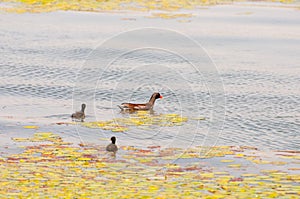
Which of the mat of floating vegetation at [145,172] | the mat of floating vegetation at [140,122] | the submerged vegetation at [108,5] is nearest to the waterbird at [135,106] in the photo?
the mat of floating vegetation at [140,122]

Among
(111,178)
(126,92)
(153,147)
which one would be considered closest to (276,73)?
(126,92)

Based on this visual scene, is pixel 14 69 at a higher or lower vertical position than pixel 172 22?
lower

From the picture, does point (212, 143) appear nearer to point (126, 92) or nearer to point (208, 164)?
point (208, 164)

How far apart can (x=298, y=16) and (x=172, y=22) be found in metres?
5.87

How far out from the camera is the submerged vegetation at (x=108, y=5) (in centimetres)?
3612

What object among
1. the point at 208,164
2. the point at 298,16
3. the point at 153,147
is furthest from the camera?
the point at 298,16

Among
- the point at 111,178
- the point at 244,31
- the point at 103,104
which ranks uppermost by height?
the point at 244,31

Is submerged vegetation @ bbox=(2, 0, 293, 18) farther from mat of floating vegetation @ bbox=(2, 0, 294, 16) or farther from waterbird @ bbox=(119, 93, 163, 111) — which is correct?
waterbird @ bbox=(119, 93, 163, 111)

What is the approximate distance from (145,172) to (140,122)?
4653 millimetres

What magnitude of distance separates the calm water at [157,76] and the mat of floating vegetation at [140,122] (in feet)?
0.95

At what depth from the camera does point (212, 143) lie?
16172mm

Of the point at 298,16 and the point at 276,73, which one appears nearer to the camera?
the point at 276,73

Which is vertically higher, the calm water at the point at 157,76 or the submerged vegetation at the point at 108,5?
the submerged vegetation at the point at 108,5

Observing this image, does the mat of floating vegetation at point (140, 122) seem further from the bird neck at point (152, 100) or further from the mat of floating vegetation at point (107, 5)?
the mat of floating vegetation at point (107, 5)
